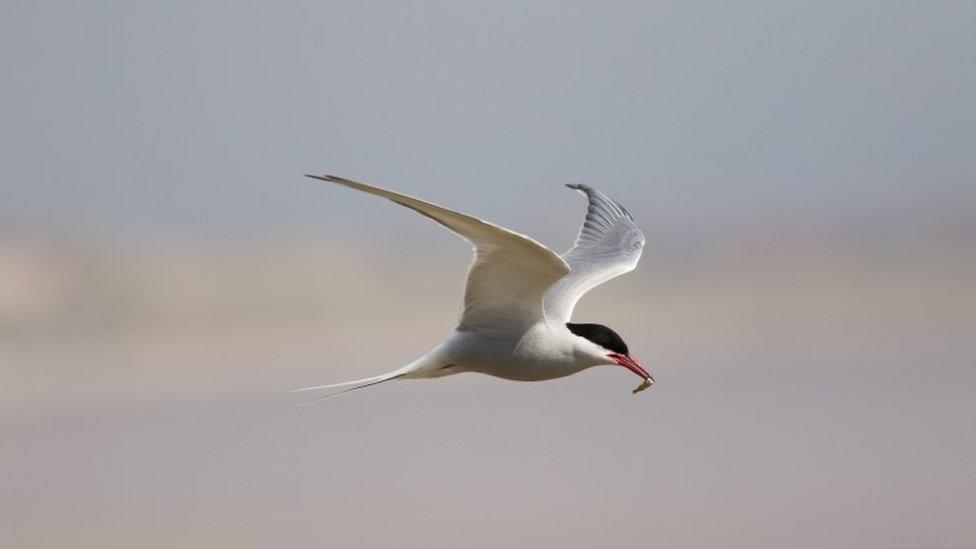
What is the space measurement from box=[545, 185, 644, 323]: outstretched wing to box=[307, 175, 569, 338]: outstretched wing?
0.73 m

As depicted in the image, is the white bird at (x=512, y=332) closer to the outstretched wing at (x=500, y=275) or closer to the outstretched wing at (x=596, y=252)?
the outstretched wing at (x=500, y=275)

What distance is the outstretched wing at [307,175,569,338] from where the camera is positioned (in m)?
7.00

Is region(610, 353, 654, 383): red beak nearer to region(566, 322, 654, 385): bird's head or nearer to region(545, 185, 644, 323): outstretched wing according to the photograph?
region(566, 322, 654, 385): bird's head

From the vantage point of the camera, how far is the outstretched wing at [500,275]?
7.00 meters

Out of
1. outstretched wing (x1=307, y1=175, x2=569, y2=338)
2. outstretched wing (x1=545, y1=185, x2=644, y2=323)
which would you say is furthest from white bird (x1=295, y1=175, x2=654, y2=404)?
outstretched wing (x1=545, y1=185, x2=644, y2=323)

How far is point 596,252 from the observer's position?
32.1ft

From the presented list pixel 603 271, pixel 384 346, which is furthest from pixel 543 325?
pixel 384 346

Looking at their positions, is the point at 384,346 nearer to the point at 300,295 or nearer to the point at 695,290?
the point at 300,295

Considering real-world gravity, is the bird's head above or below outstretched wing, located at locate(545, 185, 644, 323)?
below

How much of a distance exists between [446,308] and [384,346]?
4855 millimetres

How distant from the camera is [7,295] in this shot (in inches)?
1443

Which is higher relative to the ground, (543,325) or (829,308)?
(829,308)

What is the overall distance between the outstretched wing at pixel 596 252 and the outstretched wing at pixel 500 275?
73 cm

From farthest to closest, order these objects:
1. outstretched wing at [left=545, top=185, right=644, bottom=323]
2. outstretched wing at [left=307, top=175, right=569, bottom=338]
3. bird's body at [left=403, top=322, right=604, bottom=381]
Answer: outstretched wing at [left=545, top=185, right=644, bottom=323], bird's body at [left=403, top=322, right=604, bottom=381], outstretched wing at [left=307, top=175, right=569, bottom=338]
